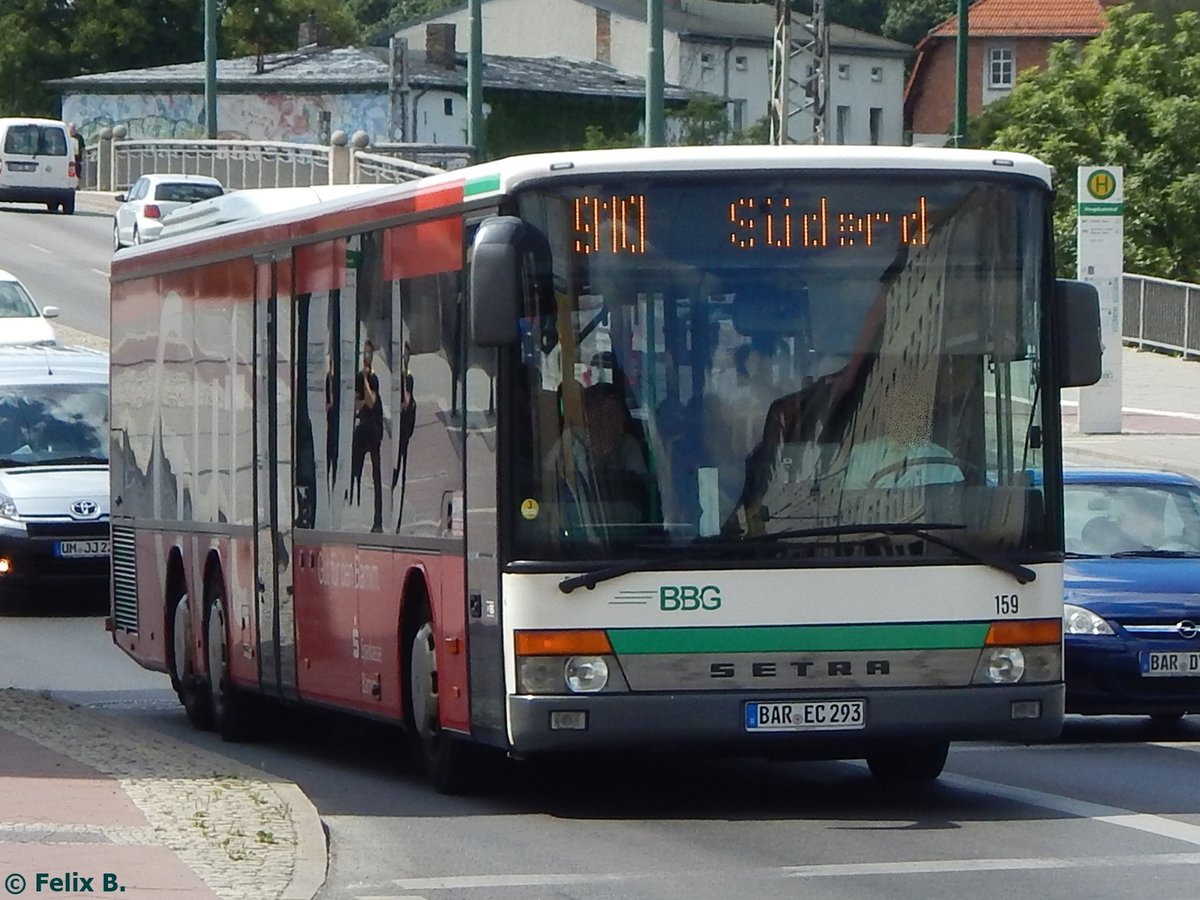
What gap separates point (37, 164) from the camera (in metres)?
66.5

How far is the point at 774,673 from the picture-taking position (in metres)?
10.7

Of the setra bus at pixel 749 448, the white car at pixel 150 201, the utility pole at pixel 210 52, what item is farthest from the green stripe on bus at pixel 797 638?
the utility pole at pixel 210 52

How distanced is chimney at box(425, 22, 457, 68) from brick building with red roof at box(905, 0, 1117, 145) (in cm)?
1747

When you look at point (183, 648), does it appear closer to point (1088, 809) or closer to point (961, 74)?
point (1088, 809)

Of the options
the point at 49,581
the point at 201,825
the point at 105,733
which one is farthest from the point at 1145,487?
the point at 49,581

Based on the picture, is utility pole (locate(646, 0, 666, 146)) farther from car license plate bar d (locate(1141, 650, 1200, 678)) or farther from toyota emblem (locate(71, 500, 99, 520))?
car license plate bar d (locate(1141, 650, 1200, 678))

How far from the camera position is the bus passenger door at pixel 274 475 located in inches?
530

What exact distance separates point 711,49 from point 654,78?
7841 centimetres

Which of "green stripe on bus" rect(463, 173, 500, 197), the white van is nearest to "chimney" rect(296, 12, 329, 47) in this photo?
the white van

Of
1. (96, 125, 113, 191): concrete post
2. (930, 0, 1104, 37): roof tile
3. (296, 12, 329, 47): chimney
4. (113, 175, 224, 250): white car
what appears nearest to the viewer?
(113, 175, 224, 250): white car

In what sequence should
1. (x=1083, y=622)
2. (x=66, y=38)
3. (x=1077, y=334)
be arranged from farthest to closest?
(x=66, y=38) < (x=1083, y=622) < (x=1077, y=334)

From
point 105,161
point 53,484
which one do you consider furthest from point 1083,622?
point 105,161

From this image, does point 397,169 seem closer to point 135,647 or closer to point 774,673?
point 135,647

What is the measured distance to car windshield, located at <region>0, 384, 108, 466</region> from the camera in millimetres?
22297
